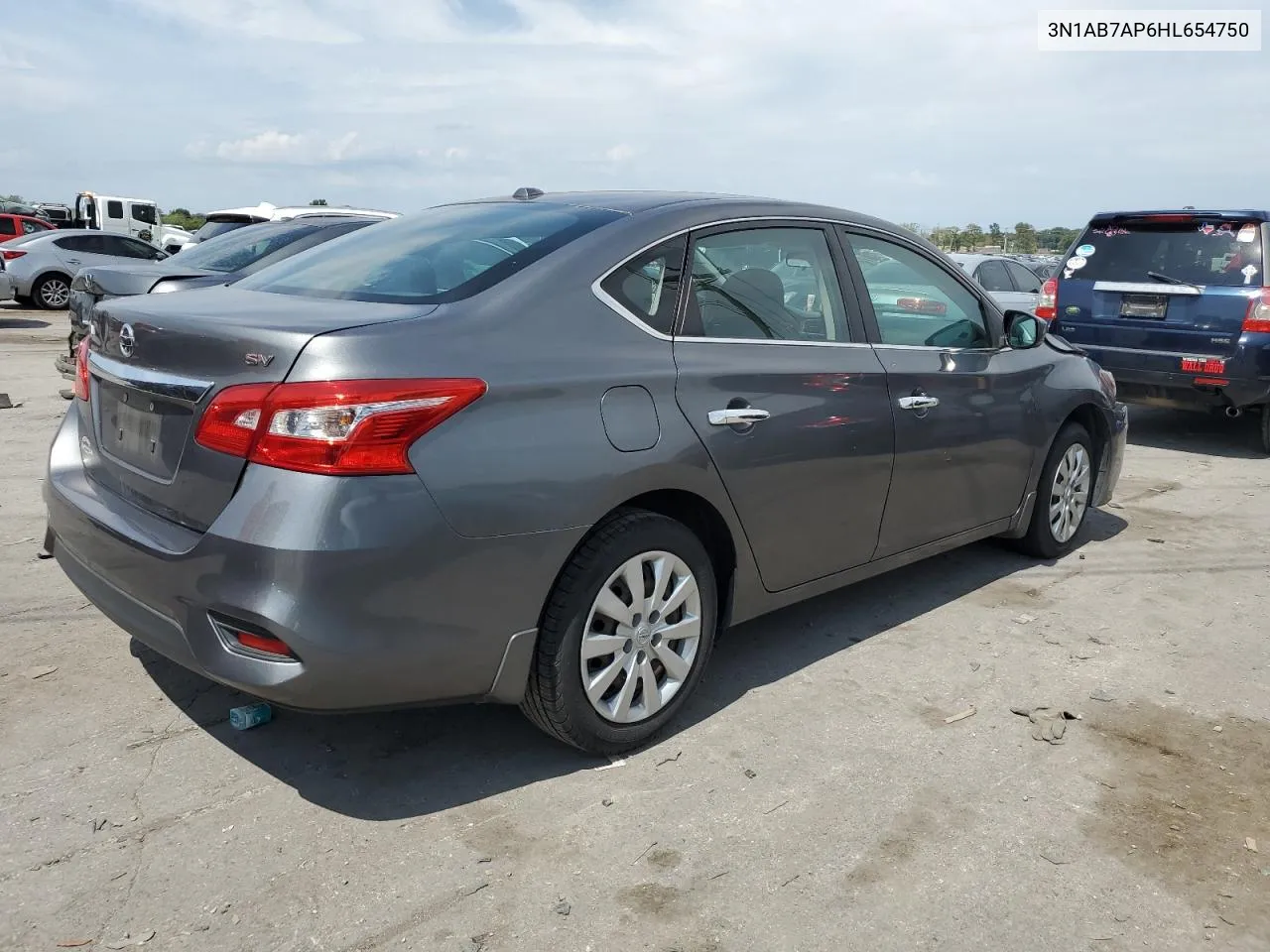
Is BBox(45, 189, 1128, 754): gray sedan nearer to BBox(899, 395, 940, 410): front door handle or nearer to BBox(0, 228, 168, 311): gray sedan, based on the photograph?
BBox(899, 395, 940, 410): front door handle

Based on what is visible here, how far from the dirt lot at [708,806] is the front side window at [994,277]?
10229 mm

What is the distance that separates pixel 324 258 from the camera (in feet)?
12.3

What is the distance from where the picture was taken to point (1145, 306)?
27.5 ft

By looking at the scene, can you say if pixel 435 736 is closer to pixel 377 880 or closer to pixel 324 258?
pixel 377 880

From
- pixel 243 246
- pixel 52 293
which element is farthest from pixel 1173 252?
pixel 52 293

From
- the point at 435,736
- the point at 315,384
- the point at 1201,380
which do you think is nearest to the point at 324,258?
the point at 315,384

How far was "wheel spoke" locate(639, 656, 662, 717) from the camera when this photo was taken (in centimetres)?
330

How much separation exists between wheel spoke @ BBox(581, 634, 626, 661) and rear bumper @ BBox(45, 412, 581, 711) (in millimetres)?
206

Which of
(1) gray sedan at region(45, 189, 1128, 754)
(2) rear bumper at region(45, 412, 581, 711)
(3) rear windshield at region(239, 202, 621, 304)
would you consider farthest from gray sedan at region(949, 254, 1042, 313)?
(2) rear bumper at region(45, 412, 581, 711)

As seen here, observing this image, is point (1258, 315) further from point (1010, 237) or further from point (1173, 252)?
point (1010, 237)

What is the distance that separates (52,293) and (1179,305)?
61.1ft

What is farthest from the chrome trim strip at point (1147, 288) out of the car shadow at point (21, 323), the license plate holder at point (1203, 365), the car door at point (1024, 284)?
the car shadow at point (21, 323)

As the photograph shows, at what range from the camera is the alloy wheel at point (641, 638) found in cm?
316

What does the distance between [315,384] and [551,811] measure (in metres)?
1.35
